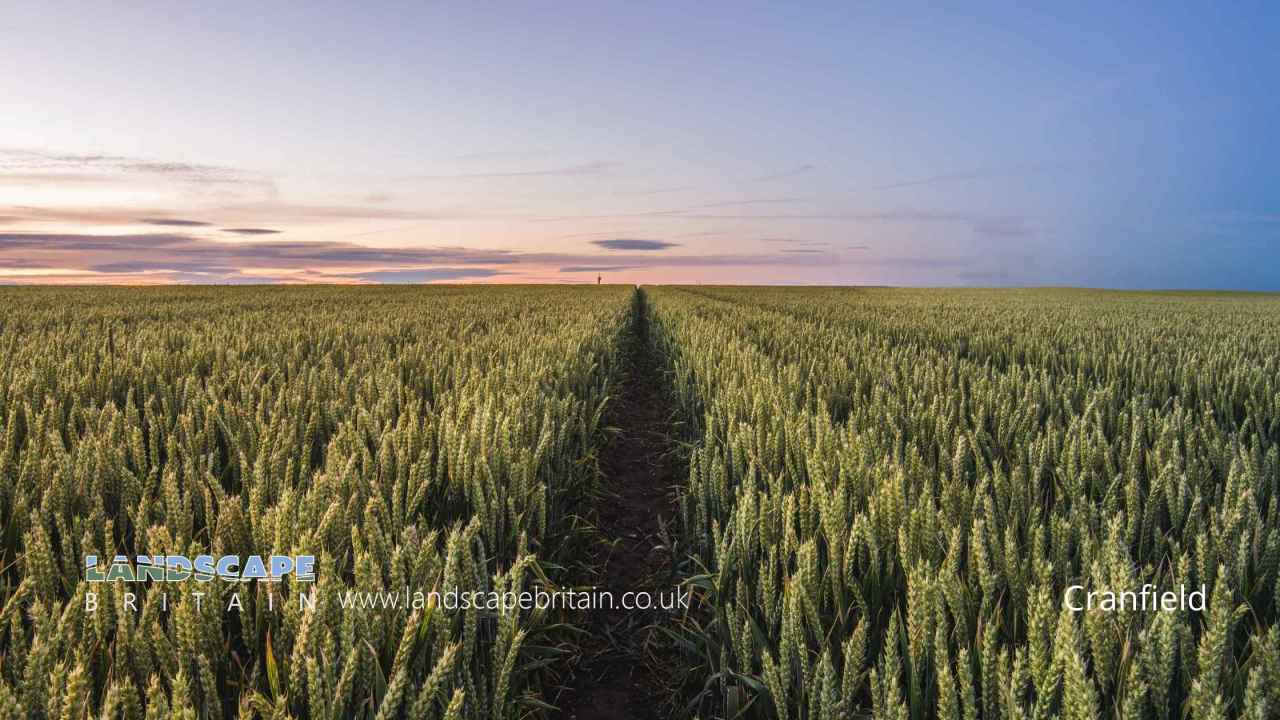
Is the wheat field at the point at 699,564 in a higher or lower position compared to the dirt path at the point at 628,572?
higher

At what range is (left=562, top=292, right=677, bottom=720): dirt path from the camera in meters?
2.20

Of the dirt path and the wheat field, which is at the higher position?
the wheat field

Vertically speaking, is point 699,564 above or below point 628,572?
above

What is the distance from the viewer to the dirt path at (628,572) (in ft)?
7.20

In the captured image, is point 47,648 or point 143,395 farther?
point 143,395

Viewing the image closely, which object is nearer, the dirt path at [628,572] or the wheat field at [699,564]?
the wheat field at [699,564]

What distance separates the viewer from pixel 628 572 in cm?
322

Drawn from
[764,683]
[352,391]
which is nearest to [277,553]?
[764,683]

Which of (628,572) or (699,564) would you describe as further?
(628,572)

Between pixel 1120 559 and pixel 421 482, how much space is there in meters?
1.77

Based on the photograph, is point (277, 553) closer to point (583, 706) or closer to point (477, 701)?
point (477, 701)

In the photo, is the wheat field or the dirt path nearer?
the wheat field

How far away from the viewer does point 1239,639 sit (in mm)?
1518

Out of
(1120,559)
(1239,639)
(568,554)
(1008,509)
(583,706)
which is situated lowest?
(583,706)
